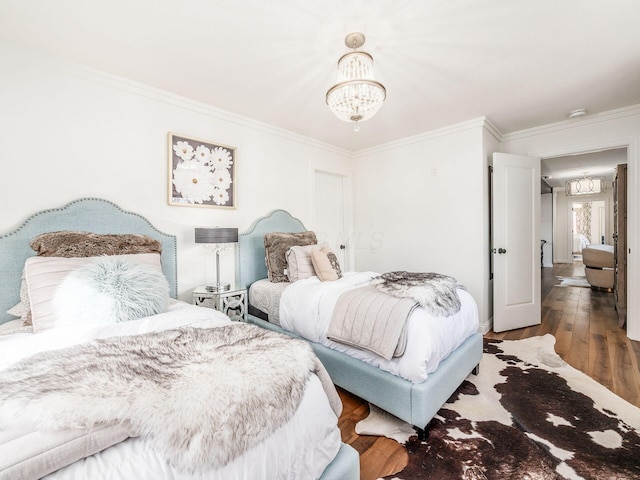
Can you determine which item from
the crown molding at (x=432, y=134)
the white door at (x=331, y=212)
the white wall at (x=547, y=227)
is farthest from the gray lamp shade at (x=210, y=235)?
the white wall at (x=547, y=227)

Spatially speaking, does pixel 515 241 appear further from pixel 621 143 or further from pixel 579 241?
pixel 579 241

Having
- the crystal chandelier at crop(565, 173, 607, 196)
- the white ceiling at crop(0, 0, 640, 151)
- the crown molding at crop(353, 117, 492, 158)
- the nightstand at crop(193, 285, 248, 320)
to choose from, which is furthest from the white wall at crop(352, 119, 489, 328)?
the crystal chandelier at crop(565, 173, 607, 196)

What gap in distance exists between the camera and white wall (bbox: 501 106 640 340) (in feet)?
10.5

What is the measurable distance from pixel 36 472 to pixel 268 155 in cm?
337

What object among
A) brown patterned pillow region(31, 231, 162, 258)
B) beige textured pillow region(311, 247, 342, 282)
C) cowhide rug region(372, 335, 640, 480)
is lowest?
cowhide rug region(372, 335, 640, 480)

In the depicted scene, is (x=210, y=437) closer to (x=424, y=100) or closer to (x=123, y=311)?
(x=123, y=311)

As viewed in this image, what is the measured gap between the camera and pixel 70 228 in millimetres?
2240

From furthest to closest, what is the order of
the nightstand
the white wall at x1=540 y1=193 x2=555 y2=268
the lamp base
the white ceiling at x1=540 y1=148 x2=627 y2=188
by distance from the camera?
the white wall at x1=540 y1=193 x2=555 y2=268 → the white ceiling at x1=540 y1=148 x2=627 y2=188 → the lamp base → the nightstand

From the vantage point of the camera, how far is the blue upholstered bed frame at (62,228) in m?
1.98

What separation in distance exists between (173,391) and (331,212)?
3923 mm

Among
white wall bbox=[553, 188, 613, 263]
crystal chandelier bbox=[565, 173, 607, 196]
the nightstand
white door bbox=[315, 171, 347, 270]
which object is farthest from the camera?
white wall bbox=[553, 188, 613, 263]

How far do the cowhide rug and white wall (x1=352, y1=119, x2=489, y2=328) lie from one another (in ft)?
4.34

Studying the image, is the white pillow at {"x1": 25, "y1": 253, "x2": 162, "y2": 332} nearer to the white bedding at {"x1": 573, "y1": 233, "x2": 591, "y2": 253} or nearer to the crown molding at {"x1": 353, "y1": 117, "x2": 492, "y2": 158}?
the crown molding at {"x1": 353, "y1": 117, "x2": 492, "y2": 158}

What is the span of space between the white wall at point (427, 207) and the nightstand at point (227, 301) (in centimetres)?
239
